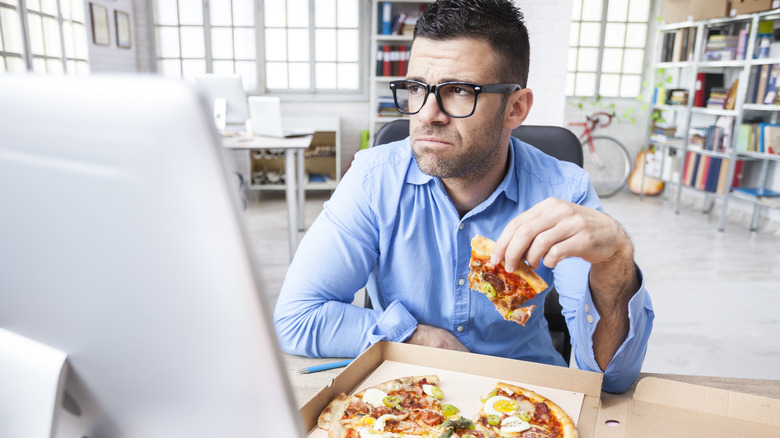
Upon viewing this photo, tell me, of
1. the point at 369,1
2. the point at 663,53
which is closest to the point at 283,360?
the point at 369,1

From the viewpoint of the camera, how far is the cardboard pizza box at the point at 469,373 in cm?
82

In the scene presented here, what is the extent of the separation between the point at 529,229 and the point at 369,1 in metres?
5.69

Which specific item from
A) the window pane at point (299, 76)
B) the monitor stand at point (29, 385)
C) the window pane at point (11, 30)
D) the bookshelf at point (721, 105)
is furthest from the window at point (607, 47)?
the monitor stand at point (29, 385)

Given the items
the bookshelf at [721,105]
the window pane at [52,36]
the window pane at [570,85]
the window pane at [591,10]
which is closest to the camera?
the window pane at [52,36]

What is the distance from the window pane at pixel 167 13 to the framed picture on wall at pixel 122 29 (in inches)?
14.5

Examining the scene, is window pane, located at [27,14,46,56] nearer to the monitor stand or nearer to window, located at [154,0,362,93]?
window, located at [154,0,362,93]

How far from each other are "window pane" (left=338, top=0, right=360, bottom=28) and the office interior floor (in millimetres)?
2093

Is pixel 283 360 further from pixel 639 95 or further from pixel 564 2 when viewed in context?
pixel 639 95

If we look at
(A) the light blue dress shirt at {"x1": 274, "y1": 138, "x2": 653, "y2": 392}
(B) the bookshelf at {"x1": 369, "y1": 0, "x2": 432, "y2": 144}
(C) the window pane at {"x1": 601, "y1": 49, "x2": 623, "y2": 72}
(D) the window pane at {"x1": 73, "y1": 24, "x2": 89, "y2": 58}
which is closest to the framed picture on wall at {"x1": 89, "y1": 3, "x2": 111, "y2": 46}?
(D) the window pane at {"x1": 73, "y1": 24, "x2": 89, "y2": 58}

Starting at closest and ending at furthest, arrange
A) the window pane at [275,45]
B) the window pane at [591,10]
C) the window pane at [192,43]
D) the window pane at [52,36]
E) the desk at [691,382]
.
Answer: the desk at [691,382] → the window pane at [52,36] → the window pane at [192,43] → the window pane at [275,45] → the window pane at [591,10]

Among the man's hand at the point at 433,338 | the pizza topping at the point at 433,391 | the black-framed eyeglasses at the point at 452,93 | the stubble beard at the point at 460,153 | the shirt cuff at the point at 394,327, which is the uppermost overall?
the black-framed eyeglasses at the point at 452,93

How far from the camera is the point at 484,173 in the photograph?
1.30m

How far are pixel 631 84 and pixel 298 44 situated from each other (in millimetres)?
4212

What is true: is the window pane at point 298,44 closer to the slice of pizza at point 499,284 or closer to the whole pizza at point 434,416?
the slice of pizza at point 499,284
